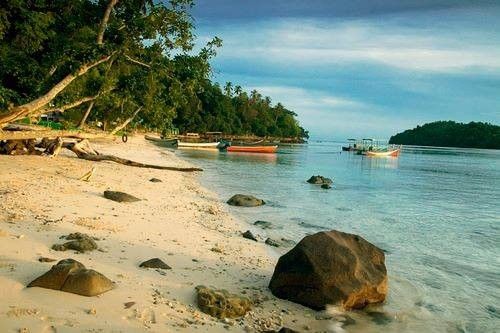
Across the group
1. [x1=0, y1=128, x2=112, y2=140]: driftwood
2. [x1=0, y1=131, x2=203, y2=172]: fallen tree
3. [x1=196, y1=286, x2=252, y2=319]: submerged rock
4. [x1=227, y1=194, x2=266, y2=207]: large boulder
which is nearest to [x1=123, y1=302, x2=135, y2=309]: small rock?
[x1=196, y1=286, x2=252, y2=319]: submerged rock

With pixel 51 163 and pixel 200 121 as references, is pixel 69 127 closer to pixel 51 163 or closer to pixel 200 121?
pixel 51 163

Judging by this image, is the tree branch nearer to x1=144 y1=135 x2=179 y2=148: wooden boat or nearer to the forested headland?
the forested headland

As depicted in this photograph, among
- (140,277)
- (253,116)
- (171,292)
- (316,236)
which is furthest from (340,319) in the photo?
(253,116)

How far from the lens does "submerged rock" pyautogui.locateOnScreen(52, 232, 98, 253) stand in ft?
23.4

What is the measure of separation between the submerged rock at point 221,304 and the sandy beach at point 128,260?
120 millimetres

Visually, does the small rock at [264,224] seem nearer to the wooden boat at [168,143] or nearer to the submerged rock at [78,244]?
the submerged rock at [78,244]

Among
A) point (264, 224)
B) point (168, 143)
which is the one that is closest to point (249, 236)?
point (264, 224)

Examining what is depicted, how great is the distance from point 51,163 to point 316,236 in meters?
15.3

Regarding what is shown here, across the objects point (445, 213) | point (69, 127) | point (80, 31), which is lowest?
point (445, 213)

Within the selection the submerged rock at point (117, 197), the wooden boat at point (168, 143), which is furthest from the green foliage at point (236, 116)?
the submerged rock at point (117, 197)

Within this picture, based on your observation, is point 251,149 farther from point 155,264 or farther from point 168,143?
point 155,264

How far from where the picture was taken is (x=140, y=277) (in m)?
6.57

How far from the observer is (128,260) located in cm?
730

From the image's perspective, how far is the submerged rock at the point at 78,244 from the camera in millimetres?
7129
